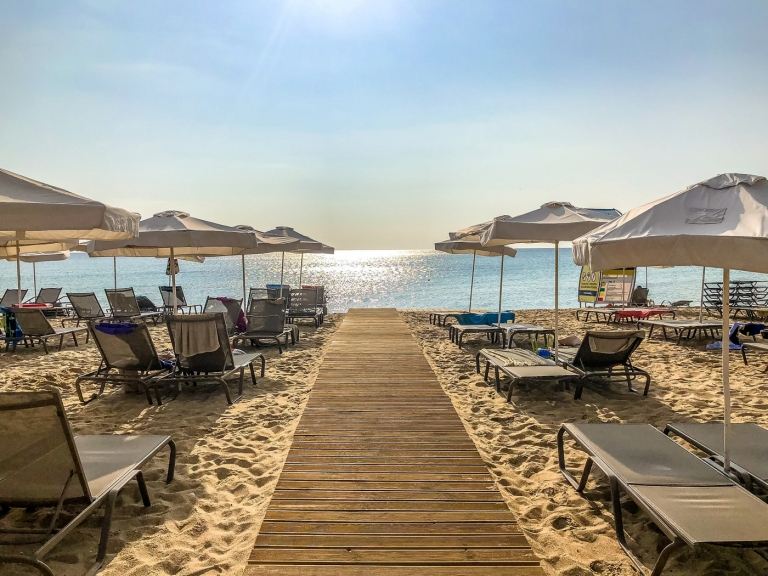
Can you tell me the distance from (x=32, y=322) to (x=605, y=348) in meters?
9.28

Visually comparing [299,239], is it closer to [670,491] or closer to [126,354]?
[126,354]

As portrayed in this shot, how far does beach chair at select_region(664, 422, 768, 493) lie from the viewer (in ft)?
9.08

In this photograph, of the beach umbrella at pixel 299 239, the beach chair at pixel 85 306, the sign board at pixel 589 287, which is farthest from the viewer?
the sign board at pixel 589 287

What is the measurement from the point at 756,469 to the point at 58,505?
389 centimetres

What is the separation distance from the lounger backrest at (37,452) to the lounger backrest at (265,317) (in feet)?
20.4

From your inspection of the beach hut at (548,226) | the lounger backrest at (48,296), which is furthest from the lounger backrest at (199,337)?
the lounger backrest at (48,296)

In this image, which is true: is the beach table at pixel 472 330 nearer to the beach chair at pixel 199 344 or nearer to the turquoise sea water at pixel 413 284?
the beach chair at pixel 199 344

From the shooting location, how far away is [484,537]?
8.39 feet

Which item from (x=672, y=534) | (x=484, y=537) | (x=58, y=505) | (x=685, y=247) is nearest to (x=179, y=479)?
(x=58, y=505)

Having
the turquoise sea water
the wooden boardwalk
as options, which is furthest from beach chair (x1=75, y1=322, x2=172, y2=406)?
the turquoise sea water

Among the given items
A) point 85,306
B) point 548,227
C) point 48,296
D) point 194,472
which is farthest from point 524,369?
point 48,296

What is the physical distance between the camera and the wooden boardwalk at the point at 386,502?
2.35 metres

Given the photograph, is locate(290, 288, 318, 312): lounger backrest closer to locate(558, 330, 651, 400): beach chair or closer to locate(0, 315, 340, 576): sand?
locate(0, 315, 340, 576): sand

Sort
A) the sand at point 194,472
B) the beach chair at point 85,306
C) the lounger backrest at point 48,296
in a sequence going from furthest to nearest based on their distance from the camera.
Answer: the lounger backrest at point 48,296 < the beach chair at point 85,306 < the sand at point 194,472
